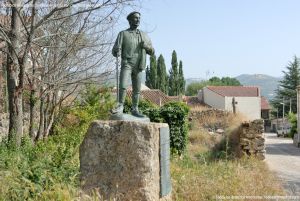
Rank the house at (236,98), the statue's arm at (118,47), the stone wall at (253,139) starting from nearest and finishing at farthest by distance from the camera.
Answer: the statue's arm at (118,47) → the stone wall at (253,139) → the house at (236,98)

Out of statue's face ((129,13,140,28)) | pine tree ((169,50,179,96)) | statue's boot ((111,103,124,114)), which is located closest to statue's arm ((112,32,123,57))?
statue's face ((129,13,140,28))

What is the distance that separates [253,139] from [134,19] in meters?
9.14

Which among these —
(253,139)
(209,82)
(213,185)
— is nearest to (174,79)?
(209,82)

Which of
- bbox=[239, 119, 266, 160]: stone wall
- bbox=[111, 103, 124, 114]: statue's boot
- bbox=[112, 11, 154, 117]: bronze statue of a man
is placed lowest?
bbox=[239, 119, 266, 160]: stone wall

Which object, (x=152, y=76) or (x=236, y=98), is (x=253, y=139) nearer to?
(x=236, y=98)

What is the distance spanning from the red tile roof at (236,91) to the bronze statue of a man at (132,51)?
44.4m

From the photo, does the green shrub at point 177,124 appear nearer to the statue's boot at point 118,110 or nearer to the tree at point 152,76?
the statue's boot at point 118,110

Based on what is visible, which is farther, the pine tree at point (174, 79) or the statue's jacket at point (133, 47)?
the pine tree at point (174, 79)

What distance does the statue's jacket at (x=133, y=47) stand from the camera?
6621 mm

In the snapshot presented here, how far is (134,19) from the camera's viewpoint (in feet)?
22.1

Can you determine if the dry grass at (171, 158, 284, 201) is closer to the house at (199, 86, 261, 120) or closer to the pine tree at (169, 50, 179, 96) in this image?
the house at (199, 86, 261, 120)

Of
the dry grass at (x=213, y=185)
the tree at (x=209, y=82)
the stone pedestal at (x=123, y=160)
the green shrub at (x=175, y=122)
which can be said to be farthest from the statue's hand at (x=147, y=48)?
the tree at (x=209, y=82)

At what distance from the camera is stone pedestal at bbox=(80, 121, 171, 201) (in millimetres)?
5969

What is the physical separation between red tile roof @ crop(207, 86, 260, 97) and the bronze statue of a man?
44418mm
